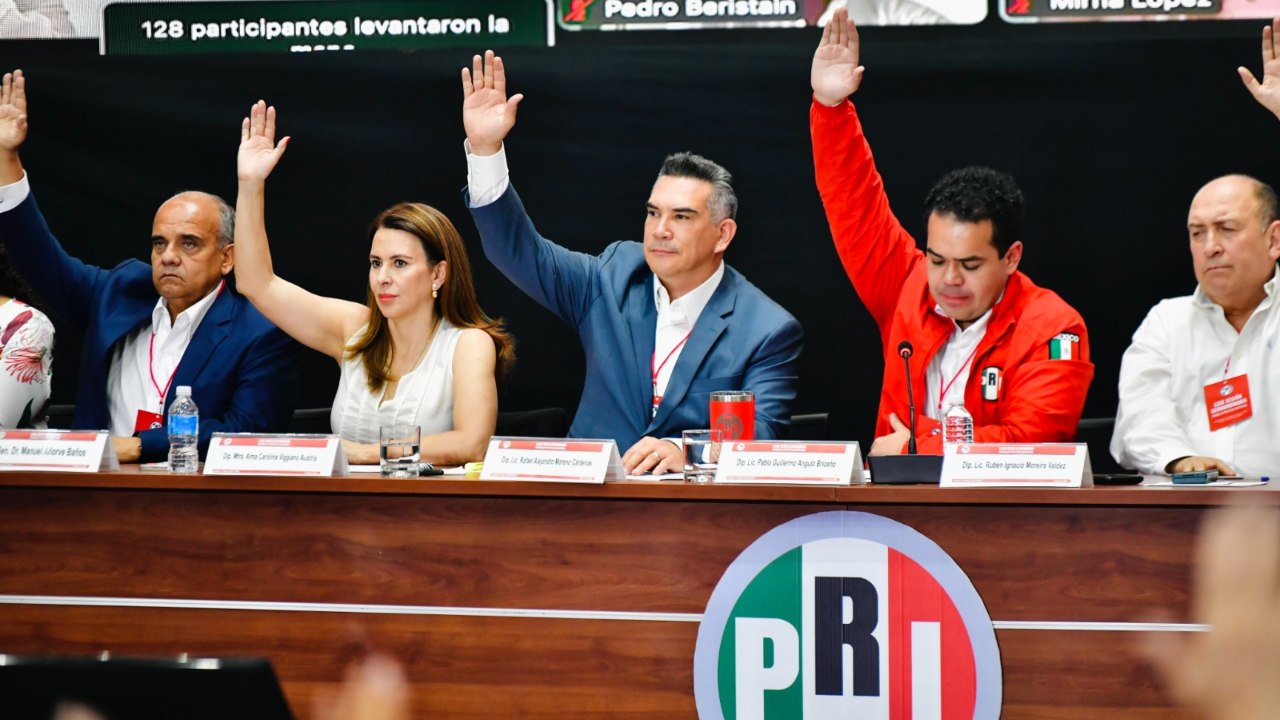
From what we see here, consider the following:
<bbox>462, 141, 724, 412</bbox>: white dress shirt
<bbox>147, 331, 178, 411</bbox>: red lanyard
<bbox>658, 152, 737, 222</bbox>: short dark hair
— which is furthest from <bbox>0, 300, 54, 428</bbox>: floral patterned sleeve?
<bbox>658, 152, 737, 222</bbox>: short dark hair

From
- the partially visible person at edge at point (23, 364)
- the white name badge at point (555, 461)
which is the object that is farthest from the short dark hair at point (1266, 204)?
the partially visible person at edge at point (23, 364)

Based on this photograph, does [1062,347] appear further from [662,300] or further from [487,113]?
[487,113]

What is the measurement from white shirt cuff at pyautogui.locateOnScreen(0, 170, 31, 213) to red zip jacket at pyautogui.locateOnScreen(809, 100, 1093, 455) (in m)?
2.02

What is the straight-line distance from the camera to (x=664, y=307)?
3.08 meters

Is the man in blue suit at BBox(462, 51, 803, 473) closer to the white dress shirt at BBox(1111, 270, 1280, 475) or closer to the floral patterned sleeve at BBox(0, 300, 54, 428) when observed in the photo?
the white dress shirt at BBox(1111, 270, 1280, 475)

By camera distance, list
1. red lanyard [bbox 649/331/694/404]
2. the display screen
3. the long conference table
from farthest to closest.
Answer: the display screen
red lanyard [bbox 649/331/694/404]
the long conference table

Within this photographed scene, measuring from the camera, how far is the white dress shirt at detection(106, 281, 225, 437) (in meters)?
3.15

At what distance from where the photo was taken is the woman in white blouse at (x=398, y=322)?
2928 mm

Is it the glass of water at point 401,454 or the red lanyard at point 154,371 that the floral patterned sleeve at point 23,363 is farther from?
the glass of water at point 401,454

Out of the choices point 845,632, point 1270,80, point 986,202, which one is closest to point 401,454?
point 845,632

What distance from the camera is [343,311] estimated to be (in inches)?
124

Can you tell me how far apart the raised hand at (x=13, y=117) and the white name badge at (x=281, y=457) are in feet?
4.84

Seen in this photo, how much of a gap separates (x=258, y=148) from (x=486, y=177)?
1.87 feet

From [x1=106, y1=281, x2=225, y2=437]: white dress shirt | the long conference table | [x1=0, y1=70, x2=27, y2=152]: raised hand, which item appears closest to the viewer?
the long conference table
